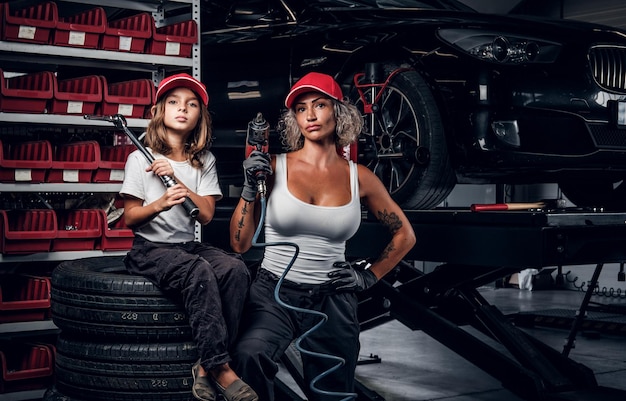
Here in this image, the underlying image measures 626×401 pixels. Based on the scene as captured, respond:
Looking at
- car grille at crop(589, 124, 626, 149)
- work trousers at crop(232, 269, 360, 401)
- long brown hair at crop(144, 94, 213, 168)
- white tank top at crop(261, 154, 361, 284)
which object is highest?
car grille at crop(589, 124, 626, 149)

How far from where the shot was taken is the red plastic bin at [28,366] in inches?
164

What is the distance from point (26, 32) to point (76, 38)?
24 cm

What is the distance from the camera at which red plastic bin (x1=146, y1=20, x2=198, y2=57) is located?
15.0ft

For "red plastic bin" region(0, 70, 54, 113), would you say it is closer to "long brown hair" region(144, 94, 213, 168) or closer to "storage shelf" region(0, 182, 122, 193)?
"storage shelf" region(0, 182, 122, 193)

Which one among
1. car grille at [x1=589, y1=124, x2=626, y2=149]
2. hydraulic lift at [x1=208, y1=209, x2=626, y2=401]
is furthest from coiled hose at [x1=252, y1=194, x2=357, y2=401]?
car grille at [x1=589, y1=124, x2=626, y2=149]

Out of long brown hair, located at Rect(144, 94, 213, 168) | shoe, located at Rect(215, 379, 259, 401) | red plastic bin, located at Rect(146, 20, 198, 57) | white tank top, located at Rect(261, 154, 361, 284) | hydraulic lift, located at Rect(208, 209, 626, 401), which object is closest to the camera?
shoe, located at Rect(215, 379, 259, 401)

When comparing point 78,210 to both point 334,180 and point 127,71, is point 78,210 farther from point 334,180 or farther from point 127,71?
point 334,180

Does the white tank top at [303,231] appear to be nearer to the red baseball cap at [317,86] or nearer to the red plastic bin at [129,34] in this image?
the red baseball cap at [317,86]

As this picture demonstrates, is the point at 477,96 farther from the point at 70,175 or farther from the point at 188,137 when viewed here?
the point at 70,175

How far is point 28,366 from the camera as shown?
14.0 feet

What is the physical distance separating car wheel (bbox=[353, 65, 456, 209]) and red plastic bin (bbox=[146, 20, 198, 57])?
1000mm

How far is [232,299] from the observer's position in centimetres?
305

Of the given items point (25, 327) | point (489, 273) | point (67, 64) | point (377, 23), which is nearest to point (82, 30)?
point (67, 64)

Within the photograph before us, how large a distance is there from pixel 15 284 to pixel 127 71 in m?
1.33
